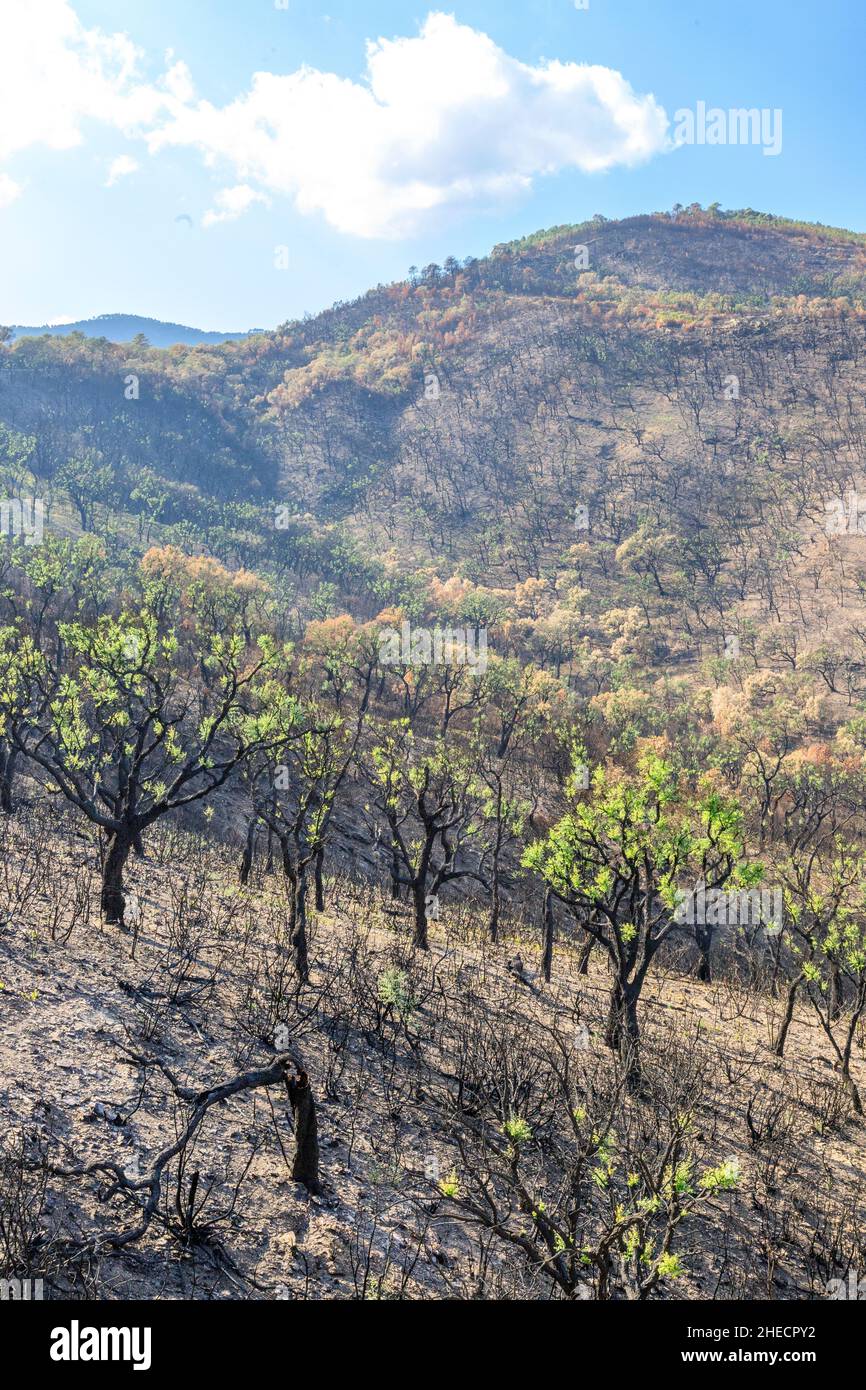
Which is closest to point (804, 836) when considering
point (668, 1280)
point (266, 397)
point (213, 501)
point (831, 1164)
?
point (831, 1164)

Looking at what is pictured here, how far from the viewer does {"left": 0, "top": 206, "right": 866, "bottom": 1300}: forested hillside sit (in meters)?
8.82

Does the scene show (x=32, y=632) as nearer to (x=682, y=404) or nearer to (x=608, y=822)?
(x=608, y=822)

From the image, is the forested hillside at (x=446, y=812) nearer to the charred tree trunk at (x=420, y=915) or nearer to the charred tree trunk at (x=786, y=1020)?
the charred tree trunk at (x=420, y=915)

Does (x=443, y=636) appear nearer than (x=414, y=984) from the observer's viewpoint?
No

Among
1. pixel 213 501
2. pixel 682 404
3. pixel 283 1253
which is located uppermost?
pixel 682 404

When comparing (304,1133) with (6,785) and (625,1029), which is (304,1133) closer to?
(625,1029)

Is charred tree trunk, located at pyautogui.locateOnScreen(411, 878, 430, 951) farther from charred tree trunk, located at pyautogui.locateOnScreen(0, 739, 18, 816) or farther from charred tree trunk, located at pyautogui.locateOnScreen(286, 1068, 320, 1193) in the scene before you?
charred tree trunk, located at pyautogui.locateOnScreen(0, 739, 18, 816)

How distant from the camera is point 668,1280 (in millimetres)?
9766

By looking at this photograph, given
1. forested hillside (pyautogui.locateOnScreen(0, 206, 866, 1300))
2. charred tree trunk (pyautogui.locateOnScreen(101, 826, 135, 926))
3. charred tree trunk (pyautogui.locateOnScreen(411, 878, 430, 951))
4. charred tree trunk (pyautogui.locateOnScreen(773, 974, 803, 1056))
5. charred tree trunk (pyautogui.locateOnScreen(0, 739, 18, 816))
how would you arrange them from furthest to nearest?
1. charred tree trunk (pyautogui.locateOnScreen(0, 739, 18, 816))
2. charred tree trunk (pyautogui.locateOnScreen(411, 878, 430, 951))
3. charred tree trunk (pyautogui.locateOnScreen(773, 974, 803, 1056))
4. charred tree trunk (pyautogui.locateOnScreen(101, 826, 135, 926))
5. forested hillside (pyautogui.locateOnScreen(0, 206, 866, 1300))

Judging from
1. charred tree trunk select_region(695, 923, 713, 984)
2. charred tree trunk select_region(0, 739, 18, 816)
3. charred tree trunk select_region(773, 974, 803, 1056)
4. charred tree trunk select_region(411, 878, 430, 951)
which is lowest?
charred tree trunk select_region(695, 923, 713, 984)

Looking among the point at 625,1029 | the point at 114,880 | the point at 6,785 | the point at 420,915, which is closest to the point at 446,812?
the point at 420,915

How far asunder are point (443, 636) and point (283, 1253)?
259ft

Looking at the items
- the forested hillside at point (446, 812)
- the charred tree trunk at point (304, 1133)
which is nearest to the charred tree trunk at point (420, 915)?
the forested hillside at point (446, 812)

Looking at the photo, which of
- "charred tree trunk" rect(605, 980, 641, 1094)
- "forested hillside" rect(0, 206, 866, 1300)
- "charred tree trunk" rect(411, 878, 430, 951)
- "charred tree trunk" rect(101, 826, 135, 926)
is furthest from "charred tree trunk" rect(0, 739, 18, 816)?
"charred tree trunk" rect(605, 980, 641, 1094)
